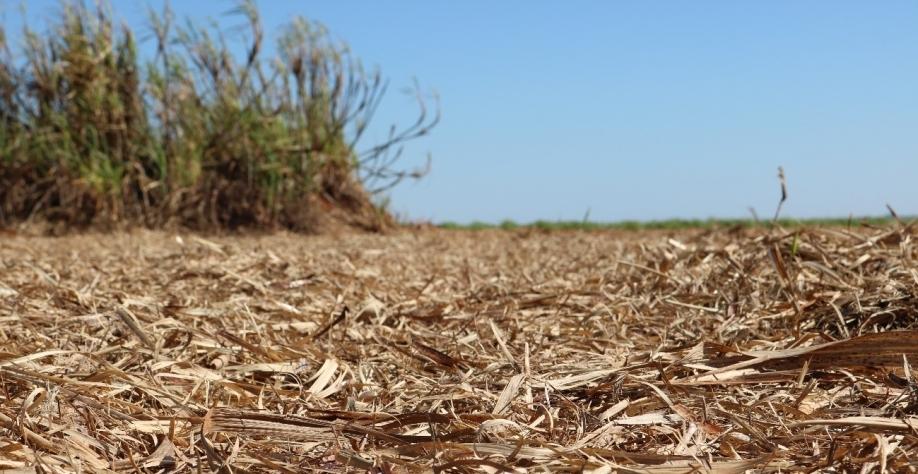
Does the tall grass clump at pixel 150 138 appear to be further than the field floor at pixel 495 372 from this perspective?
Yes

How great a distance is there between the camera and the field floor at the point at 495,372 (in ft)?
4.09

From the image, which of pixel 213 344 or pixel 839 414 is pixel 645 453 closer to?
pixel 839 414

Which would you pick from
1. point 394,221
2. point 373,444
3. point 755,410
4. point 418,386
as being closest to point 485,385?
point 418,386

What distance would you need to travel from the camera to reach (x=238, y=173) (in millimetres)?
8750

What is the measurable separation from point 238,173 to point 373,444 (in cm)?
779

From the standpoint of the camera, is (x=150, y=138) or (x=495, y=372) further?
(x=150, y=138)

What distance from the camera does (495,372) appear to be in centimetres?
166

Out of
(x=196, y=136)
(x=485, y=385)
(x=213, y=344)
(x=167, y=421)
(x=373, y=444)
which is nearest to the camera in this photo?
(x=373, y=444)

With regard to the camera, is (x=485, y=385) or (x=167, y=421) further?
(x=485, y=385)

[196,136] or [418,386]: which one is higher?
[196,136]

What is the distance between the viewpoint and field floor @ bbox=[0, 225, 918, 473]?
4.09 ft

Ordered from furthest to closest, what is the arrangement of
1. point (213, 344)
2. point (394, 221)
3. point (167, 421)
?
1. point (394, 221)
2. point (213, 344)
3. point (167, 421)

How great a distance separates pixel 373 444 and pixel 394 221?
8432 mm

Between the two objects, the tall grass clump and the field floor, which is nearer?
the field floor
